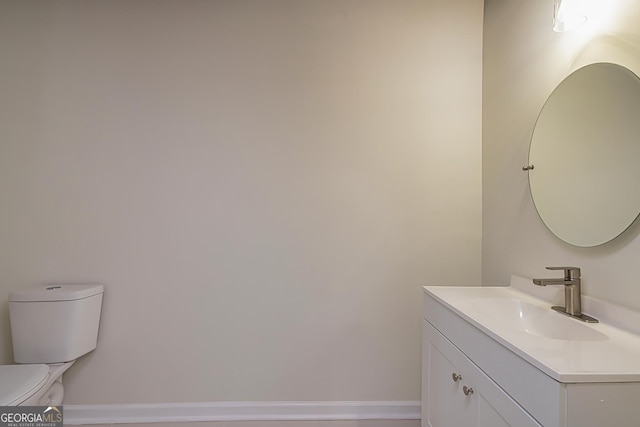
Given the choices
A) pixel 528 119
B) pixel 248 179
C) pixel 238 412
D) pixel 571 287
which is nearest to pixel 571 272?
pixel 571 287

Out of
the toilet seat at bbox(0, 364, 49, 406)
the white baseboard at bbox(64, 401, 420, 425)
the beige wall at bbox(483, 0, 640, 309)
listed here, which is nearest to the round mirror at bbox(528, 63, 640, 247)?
the beige wall at bbox(483, 0, 640, 309)

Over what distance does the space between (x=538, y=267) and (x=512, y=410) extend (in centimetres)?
75

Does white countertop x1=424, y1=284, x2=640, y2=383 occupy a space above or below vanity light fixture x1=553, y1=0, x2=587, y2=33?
below

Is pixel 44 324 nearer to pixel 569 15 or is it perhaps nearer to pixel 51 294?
pixel 51 294

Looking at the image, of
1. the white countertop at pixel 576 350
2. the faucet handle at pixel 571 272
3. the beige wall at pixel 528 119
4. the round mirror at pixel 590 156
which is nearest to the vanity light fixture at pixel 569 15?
the beige wall at pixel 528 119

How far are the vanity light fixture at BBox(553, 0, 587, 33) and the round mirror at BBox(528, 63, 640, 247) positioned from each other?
0.18m

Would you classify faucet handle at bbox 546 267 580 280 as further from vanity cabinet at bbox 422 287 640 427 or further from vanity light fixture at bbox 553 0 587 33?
vanity light fixture at bbox 553 0 587 33

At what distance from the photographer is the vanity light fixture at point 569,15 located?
44.9 inches

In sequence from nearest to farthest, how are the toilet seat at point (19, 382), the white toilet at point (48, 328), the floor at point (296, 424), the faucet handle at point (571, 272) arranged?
the faucet handle at point (571, 272) → the toilet seat at point (19, 382) → the white toilet at point (48, 328) → the floor at point (296, 424)

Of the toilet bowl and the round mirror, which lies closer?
the round mirror

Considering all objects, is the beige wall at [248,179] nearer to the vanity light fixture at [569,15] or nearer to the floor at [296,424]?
the floor at [296,424]

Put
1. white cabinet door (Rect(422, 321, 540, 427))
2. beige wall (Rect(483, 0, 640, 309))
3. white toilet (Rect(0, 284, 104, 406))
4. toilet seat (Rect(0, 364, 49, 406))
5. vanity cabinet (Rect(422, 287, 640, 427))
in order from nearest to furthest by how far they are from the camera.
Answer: vanity cabinet (Rect(422, 287, 640, 427)) < white cabinet door (Rect(422, 321, 540, 427)) < beige wall (Rect(483, 0, 640, 309)) < toilet seat (Rect(0, 364, 49, 406)) < white toilet (Rect(0, 284, 104, 406))

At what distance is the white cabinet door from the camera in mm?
880

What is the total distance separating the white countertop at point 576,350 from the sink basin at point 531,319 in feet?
0.04
